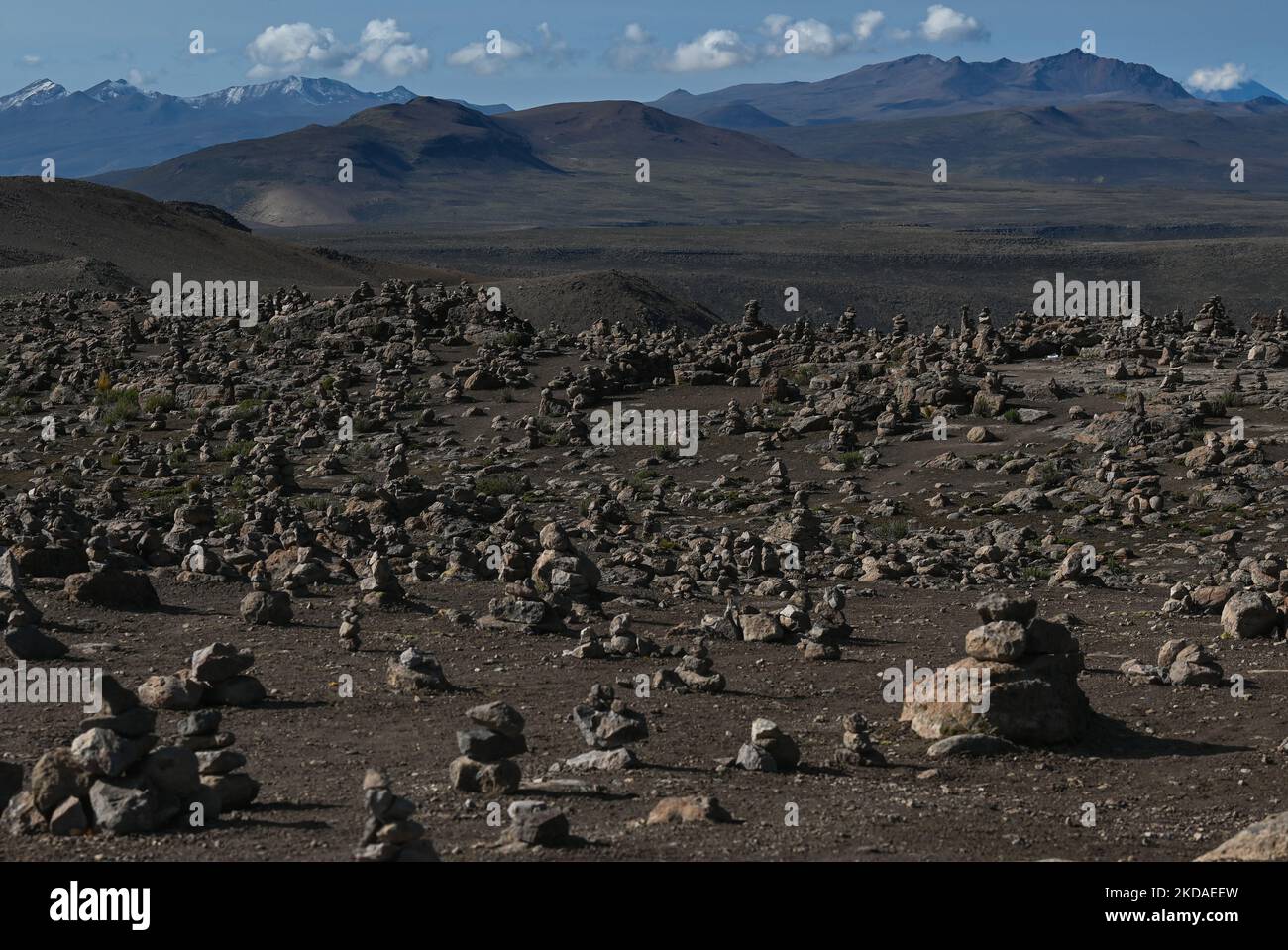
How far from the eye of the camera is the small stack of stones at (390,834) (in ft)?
19.7

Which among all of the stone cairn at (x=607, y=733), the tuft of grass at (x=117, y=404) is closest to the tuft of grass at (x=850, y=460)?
the stone cairn at (x=607, y=733)

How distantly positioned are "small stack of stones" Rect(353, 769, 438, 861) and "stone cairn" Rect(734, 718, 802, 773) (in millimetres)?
2487

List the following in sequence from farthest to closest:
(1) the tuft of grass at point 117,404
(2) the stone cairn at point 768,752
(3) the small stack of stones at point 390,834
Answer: (1) the tuft of grass at point 117,404 < (2) the stone cairn at point 768,752 < (3) the small stack of stones at point 390,834

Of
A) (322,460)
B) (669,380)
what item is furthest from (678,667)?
(669,380)

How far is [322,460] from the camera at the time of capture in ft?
74.2

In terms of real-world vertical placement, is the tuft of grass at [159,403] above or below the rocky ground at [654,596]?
above

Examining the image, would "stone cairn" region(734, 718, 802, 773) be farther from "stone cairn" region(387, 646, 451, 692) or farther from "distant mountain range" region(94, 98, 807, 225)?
"distant mountain range" region(94, 98, 807, 225)

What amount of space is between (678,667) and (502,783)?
310 cm

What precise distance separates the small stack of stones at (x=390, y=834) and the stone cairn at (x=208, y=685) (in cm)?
364

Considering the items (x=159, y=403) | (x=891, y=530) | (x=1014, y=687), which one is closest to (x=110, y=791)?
(x=1014, y=687)

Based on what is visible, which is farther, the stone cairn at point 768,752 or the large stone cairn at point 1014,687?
the large stone cairn at point 1014,687

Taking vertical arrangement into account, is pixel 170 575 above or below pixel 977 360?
below

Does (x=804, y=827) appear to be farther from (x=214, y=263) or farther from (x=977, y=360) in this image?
(x=214, y=263)

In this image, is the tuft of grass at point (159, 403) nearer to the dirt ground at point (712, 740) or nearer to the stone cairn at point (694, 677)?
the dirt ground at point (712, 740)
